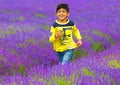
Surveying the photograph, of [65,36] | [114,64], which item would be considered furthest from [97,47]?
[114,64]

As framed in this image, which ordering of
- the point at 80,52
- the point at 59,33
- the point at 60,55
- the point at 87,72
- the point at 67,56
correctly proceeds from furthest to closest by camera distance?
the point at 80,52 < the point at 60,55 < the point at 67,56 < the point at 59,33 < the point at 87,72

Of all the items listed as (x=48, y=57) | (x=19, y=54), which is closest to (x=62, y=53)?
(x=48, y=57)

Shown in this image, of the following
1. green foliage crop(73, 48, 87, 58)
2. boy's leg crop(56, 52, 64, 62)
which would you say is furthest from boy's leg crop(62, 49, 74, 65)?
green foliage crop(73, 48, 87, 58)

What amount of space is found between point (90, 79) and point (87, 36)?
157 inches

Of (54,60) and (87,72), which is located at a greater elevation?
(87,72)

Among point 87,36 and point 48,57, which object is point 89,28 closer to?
point 87,36

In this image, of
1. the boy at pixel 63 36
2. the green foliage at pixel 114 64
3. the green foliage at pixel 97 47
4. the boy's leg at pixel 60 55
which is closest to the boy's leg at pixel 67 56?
the boy at pixel 63 36

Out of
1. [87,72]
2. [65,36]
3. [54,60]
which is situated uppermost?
[65,36]

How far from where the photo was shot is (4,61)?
17.1ft

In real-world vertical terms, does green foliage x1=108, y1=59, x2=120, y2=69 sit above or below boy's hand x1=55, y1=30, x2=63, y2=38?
below

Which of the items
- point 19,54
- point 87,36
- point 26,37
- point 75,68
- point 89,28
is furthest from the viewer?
point 89,28

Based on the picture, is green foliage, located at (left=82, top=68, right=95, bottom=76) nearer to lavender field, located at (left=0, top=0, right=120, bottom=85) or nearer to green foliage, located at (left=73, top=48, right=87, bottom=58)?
lavender field, located at (left=0, top=0, right=120, bottom=85)

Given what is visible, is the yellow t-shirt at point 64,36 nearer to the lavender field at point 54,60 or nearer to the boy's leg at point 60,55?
the boy's leg at point 60,55

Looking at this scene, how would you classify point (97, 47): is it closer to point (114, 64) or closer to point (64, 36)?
point (64, 36)
